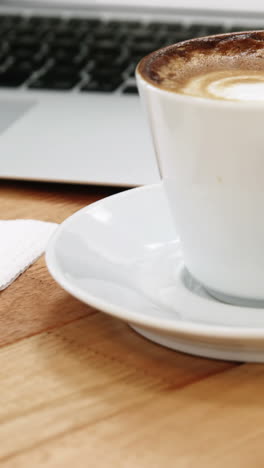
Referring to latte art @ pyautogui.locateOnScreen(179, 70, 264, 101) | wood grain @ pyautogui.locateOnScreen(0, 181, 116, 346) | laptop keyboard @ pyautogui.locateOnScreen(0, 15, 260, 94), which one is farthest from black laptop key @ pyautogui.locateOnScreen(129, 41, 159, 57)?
latte art @ pyautogui.locateOnScreen(179, 70, 264, 101)

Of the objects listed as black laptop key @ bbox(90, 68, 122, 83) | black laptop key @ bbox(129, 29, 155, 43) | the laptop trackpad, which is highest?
black laptop key @ bbox(129, 29, 155, 43)

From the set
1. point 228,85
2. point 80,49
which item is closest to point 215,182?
point 228,85

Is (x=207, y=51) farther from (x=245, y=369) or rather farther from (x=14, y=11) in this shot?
(x=14, y=11)

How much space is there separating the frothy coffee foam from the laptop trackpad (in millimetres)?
278

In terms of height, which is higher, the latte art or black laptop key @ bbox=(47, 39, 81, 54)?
the latte art

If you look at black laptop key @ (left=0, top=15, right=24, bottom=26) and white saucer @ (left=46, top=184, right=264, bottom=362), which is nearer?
white saucer @ (left=46, top=184, right=264, bottom=362)

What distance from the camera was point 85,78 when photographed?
82 cm

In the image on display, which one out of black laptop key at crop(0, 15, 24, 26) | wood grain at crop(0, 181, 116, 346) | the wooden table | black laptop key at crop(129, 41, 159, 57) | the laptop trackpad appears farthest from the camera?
black laptop key at crop(0, 15, 24, 26)

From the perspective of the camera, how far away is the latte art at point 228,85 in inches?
A: 16.3

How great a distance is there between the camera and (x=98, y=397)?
37 cm

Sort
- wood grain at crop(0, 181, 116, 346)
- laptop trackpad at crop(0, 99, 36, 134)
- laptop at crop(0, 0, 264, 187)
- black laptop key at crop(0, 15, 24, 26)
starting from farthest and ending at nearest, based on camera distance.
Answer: black laptop key at crop(0, 15, 24, 26)
laptop trackpad at crop(0, 99, 36, 134)
laptop at crop(0, 0, 264, 187)
wood grain at crop(0, 181, 116, 346)

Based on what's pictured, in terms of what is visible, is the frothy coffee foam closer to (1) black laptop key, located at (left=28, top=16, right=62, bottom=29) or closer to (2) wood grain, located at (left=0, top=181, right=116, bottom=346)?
(2) wood grain, located at (left=0, top=181, right=116, bottom=346)

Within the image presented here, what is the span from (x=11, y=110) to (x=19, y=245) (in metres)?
0.27

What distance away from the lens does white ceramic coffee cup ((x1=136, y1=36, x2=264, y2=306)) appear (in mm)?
367
